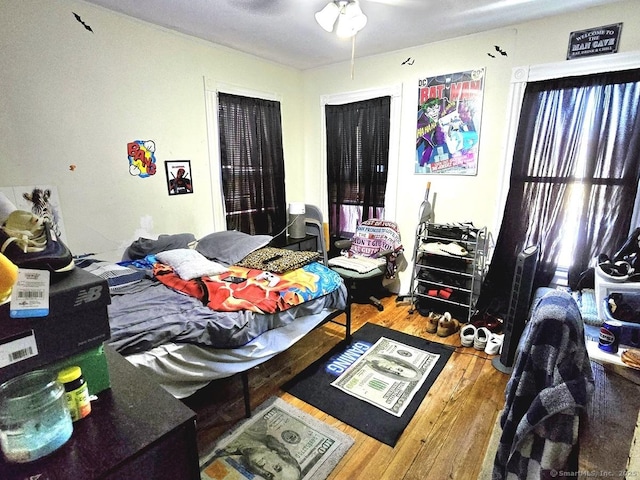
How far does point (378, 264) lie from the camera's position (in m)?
3.29

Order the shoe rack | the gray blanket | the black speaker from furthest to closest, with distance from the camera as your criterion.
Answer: the shoe rack → the black speaker → the gray blanket

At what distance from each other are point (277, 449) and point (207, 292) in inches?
36.4

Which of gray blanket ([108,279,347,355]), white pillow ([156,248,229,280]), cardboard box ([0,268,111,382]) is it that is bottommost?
gray blanket ([108,279,347,355])

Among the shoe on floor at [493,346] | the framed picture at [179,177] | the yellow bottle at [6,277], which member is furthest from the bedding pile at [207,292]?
the shoe on floor at [493,346]

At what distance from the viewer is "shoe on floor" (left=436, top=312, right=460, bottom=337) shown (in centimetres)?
278

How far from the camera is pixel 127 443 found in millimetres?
703

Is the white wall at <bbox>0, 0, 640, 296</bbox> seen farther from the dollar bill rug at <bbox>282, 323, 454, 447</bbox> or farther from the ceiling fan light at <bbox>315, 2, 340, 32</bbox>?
the dollar bill rug at <bbox>282, 323, 454, 447</bbox>

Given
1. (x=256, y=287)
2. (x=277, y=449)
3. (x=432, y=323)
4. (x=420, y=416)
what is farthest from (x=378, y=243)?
A: (x=277, y=449)

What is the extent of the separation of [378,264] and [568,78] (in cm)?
207

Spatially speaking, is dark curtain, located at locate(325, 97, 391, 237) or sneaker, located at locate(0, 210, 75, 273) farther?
dark curtain, located at locate(325, 97, 391, 237)

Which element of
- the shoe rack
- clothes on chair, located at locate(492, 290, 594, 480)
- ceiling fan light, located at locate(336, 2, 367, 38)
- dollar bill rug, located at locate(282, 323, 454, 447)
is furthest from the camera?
the shoe rack

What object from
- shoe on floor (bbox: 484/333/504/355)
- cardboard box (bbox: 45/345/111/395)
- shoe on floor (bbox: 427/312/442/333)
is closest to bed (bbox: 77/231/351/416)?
cardboard box (bbox: 45/345/111/395)

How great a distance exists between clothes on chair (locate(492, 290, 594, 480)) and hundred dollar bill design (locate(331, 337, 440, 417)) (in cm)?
92

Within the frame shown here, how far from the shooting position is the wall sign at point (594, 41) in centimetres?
225
